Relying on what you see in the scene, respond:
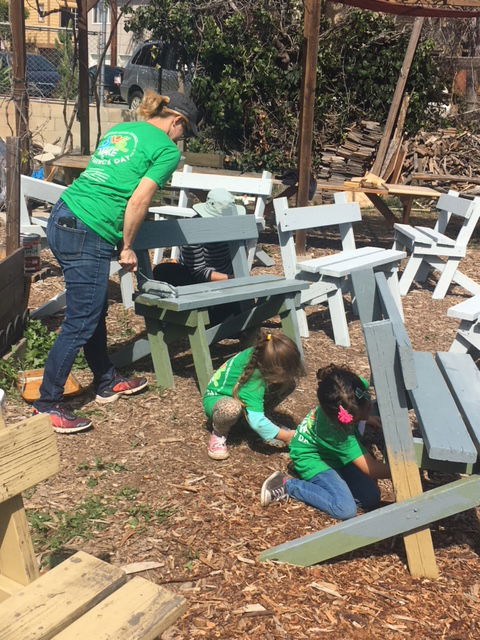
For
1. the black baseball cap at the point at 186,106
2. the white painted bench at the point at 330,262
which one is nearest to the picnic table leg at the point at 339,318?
the white painted bench at the point at 330,262

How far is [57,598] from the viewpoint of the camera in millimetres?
1934

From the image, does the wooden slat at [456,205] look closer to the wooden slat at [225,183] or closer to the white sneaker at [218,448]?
the wooden slat at [225,183]

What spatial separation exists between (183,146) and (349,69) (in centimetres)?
345

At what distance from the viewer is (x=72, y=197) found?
4.29 m

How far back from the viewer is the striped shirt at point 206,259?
596 cm

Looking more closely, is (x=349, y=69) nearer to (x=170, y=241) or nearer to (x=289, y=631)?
(x=170, y=241)

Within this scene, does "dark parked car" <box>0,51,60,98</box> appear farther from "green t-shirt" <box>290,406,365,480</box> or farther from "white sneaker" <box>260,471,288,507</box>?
"white sneaker" <box>260,471,288,507</box>

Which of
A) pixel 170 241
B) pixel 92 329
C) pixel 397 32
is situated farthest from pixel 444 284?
pixel 397 32

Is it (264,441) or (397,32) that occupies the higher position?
(397,32)

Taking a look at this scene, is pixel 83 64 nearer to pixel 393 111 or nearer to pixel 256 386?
pixel 393 111

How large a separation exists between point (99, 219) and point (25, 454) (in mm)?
2491

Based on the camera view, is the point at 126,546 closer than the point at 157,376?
Yes

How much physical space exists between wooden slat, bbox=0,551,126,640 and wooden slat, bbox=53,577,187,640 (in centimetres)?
2

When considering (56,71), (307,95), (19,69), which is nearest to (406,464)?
(307,95)
